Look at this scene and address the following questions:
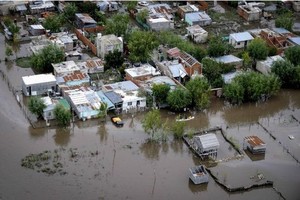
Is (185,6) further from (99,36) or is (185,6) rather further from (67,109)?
(67,109)

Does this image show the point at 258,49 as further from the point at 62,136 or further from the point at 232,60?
the point at 62,136

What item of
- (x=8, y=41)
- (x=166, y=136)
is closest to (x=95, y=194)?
(x=166, y=136)

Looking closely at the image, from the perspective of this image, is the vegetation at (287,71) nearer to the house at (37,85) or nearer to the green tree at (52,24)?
the house at (37,85)

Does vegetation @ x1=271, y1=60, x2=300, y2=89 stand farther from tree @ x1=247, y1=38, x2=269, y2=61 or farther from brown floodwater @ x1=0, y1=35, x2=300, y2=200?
tree @ x1=247, y1=38, x2=269, y2=61

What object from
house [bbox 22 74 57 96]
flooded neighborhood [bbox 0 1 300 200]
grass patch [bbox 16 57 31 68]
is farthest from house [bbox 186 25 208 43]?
house [bbox 22 74 57 96]

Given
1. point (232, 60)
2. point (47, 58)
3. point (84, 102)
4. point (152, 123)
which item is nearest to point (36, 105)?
point (84, 102)

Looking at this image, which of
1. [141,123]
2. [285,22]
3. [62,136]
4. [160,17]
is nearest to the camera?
[62,136]
